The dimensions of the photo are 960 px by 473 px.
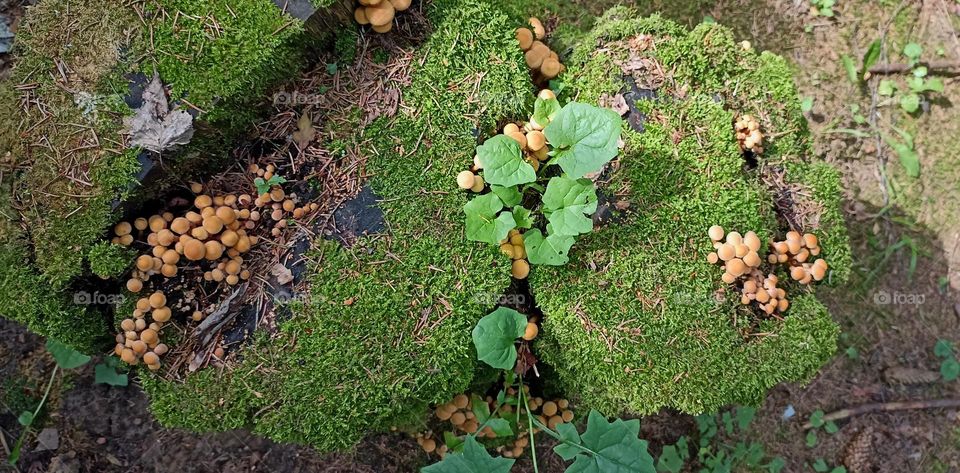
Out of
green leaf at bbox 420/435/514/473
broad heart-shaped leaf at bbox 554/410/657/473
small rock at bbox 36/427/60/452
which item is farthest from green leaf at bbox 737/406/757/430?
small rock at bbox 36/427/60/452

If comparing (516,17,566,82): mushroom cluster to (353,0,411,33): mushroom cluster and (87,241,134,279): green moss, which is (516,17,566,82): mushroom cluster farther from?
(87,241,134,279): green moss

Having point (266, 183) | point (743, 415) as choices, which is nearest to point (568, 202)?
point (266, 183)

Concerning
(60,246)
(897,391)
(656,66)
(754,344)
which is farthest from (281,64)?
(897,391)

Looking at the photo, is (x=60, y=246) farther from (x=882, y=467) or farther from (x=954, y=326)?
(x=954, y=326)

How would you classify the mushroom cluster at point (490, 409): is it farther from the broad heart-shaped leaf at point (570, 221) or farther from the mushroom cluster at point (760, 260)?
the mushroom cluster at point (760, 260)

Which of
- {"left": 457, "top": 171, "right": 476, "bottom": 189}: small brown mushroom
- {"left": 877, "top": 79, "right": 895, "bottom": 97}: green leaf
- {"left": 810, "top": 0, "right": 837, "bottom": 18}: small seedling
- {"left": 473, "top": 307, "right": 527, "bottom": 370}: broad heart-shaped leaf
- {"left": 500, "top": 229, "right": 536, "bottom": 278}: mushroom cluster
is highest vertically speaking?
{"left": 810, "top": 0, "right": 837, "bottom": 18}: small seedling
